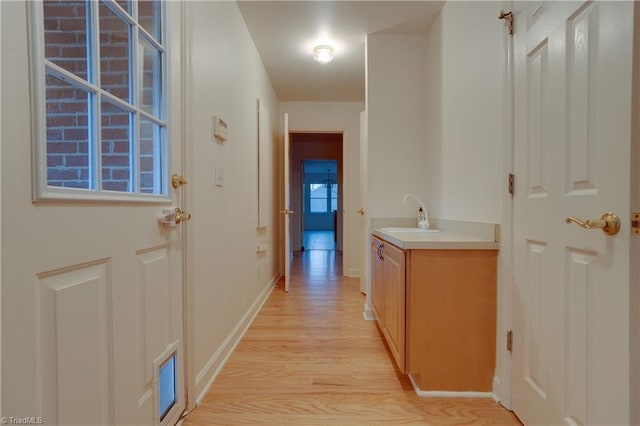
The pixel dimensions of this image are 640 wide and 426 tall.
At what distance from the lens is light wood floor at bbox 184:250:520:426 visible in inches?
54.5

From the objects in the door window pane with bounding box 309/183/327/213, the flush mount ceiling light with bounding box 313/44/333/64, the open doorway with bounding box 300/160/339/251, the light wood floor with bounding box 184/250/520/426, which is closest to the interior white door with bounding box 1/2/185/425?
the light wood floor with bounding box 184/250/520/426

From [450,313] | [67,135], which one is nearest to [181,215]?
[67,135]

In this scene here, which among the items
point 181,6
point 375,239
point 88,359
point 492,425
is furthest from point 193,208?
point 492,425

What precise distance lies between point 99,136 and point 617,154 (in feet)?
4.91

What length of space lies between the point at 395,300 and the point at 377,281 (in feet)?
1.93

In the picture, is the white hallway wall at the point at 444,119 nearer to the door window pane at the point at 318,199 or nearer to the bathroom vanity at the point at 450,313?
the bathroom vanity at the point at 450,313

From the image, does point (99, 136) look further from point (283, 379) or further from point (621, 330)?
point (621, 330)

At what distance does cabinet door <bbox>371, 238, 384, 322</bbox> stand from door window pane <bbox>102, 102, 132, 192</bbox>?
1561 millimetres

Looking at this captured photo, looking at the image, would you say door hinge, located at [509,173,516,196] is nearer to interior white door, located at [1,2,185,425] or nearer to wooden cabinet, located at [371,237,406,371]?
wooden cabinet, located at [371,237,406,371]

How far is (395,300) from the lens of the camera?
166 centimetres

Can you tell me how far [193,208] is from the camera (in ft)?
4.75

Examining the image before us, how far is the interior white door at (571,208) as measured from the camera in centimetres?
85

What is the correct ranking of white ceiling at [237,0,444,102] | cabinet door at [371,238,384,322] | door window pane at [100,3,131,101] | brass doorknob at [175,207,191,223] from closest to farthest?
door window pane at [100,3,131,101], brass doorknob at [175,207,191,223], cabinet door at [371,238,384,322], white ceiling at [237,0,444,102]

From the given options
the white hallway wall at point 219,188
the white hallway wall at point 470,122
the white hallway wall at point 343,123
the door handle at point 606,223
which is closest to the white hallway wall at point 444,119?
the white hallway wall at point 470,122
